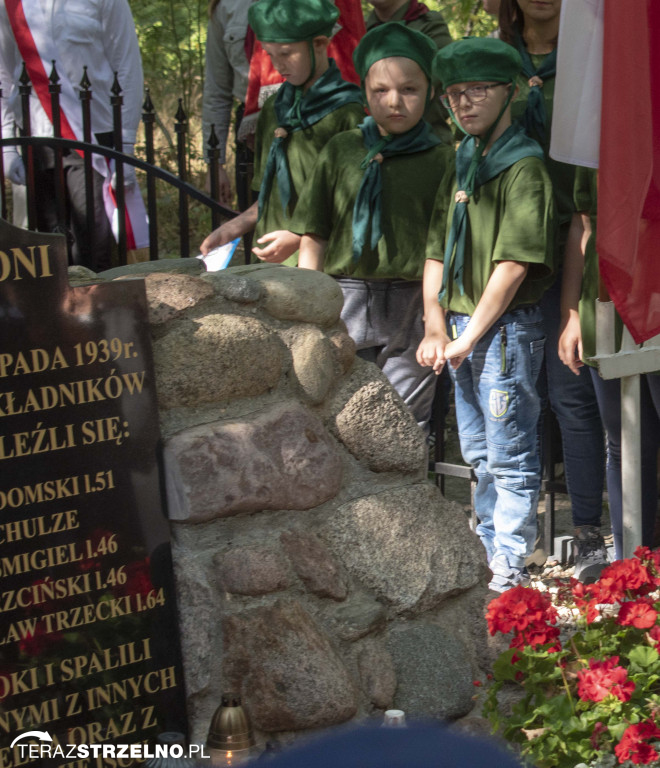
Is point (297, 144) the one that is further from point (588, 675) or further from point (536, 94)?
point (588, 675)

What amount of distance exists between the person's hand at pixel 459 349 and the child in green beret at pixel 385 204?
36 centimetres

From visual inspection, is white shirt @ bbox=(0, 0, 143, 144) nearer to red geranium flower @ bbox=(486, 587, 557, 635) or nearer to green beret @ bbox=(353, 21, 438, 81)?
green beret @ bbox=(353, 21, 438, 81)

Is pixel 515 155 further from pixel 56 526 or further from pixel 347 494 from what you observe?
pixel 56 526

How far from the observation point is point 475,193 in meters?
3.54

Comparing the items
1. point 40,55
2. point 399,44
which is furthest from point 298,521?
point 40,55

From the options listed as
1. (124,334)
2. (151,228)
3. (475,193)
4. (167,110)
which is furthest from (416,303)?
(167,110)

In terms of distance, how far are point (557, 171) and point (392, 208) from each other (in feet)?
1.77

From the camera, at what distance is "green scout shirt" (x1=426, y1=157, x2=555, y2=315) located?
11.1ft

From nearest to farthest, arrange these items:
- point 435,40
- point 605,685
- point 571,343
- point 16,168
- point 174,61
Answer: point 605,685 → point 571,343 → point 435,40 → point 16,168 → point 174,61

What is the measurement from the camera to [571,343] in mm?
3613

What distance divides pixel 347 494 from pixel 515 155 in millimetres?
1186

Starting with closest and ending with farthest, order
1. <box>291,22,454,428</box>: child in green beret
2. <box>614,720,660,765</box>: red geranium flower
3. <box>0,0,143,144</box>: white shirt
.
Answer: <box>614,720,660,765</box>: red geranium flower, <box>291,22,454,428</box>: child in green beret, <box>0,0,143,144</box>: white shirt

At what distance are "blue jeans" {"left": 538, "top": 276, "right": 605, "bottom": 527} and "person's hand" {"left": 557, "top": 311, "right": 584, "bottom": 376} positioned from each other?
12cm

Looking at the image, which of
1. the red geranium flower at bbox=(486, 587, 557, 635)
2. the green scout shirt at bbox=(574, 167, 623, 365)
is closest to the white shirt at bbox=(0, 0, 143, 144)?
the green scout shirt at bbox=(574, 167, 623, 365)
